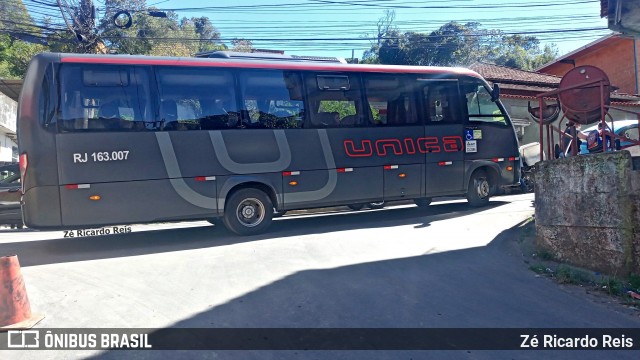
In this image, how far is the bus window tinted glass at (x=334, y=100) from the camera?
1043 cm

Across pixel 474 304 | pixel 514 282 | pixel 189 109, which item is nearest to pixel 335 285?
pixel 474 304

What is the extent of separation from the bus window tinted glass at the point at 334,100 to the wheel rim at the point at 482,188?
3.75 m

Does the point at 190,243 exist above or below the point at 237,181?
below

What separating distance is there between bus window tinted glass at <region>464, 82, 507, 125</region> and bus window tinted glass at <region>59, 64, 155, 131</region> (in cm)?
744

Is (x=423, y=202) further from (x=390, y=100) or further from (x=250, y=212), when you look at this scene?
(x=250, y=212)

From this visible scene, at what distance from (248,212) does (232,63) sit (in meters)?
2.92

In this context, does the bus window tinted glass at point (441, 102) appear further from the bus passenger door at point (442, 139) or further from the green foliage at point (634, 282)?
the green foliage at point (634, 282)

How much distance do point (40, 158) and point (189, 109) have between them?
102 inches

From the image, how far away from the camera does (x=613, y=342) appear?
14.8ft

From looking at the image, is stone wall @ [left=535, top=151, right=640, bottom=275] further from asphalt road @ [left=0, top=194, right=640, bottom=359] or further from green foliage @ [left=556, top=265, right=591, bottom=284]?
asphalt road @ [left=0, top=194, right=640, bottom=359]

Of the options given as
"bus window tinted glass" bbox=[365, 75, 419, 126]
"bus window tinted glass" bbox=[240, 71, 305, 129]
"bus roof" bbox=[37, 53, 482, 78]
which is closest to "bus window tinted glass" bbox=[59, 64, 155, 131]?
"bus roof" bbox=[37, 53, 482, 78]

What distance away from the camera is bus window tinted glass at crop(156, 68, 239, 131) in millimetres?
9164

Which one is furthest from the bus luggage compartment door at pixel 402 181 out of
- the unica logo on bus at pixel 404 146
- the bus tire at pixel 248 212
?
the bus tire at pixel 248 212

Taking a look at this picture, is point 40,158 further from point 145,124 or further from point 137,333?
point 137,333
